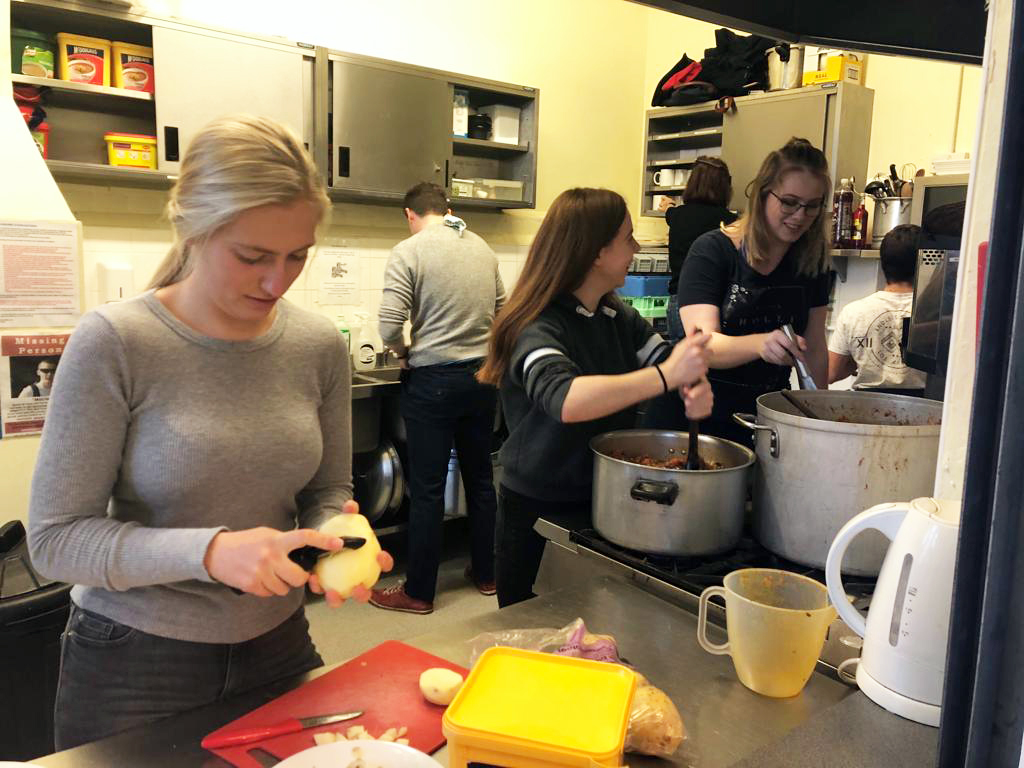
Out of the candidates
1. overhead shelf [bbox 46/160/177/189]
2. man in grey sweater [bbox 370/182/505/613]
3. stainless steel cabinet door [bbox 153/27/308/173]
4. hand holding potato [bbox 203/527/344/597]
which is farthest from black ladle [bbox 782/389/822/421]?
overhead shelf [bbox 46/160/177/189]

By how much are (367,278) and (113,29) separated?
155 cm

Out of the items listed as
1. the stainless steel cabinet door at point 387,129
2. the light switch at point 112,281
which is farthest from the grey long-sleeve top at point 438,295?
the light switch at point 112,281

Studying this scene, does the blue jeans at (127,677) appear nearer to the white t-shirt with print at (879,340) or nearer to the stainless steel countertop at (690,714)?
the stainless steel countertop at (690,714)

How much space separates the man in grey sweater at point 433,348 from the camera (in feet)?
10.8

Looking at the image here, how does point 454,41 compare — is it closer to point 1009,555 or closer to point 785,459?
point 785,459

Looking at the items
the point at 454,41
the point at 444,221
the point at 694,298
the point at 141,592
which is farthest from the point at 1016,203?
the point at 454,41

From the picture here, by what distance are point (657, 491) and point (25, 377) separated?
1831 millimetres

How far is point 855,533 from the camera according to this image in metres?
1.01

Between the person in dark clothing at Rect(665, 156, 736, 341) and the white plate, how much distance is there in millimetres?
3403

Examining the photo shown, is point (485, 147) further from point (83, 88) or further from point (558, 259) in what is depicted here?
point (558, 259)

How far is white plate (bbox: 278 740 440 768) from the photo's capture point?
0.87 m

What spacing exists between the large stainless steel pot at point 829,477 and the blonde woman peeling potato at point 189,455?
0.69 meters

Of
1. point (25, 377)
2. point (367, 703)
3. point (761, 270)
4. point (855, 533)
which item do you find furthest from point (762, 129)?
point (367, 703)

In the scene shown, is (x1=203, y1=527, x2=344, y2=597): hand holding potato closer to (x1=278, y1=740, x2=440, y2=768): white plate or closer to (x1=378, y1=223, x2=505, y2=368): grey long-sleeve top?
(x1=278, y1=740, x2=440, y2=768): white plate
